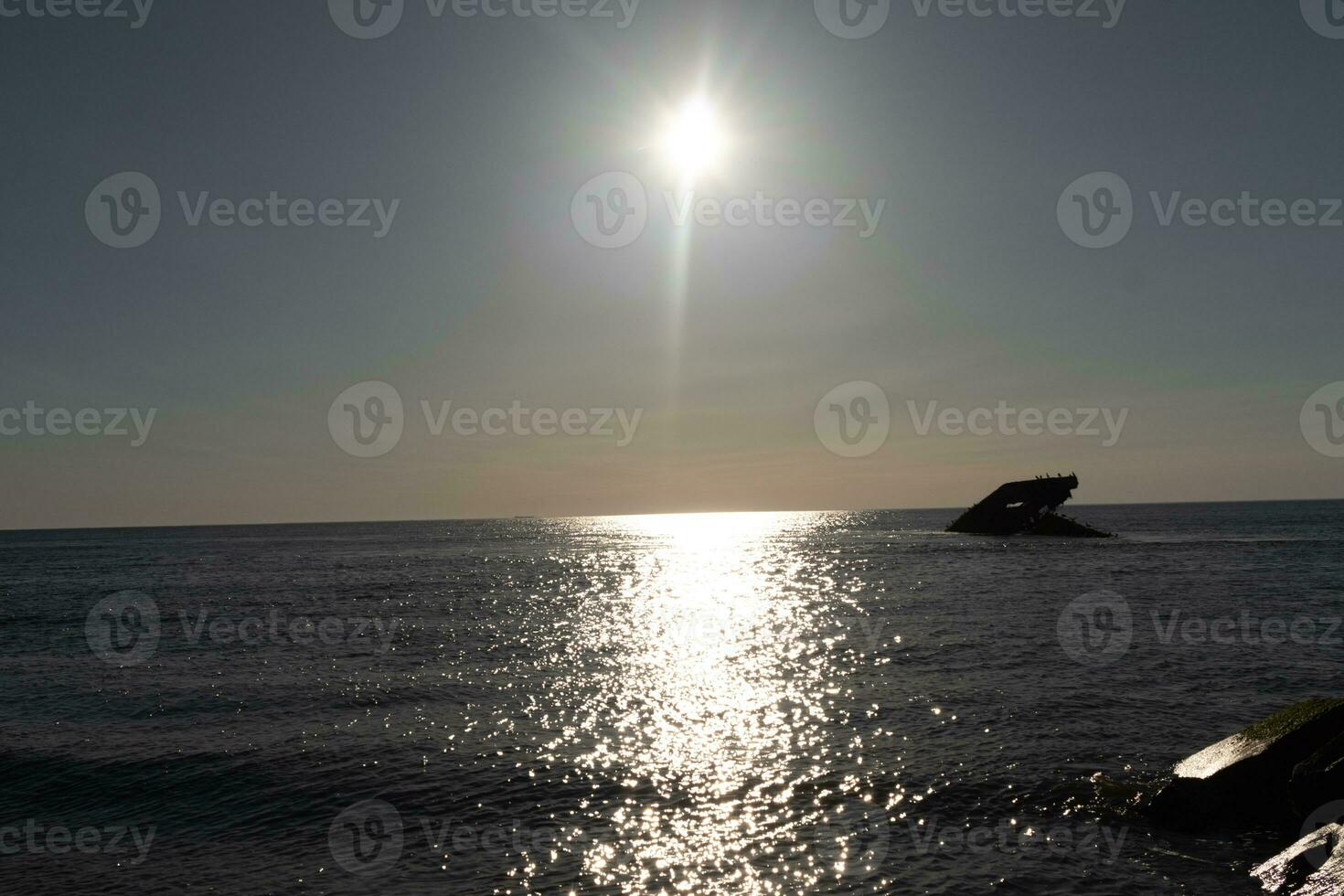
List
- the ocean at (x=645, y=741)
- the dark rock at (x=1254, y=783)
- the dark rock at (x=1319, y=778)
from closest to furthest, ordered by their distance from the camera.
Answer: the dark rock at (x=1319, y=778) → the ocean at (x=645, y=741) → the dark rock at (x=1254, y=783)

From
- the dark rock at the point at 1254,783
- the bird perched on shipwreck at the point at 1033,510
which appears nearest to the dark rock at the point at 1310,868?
the dark rock at the point at 1254,783

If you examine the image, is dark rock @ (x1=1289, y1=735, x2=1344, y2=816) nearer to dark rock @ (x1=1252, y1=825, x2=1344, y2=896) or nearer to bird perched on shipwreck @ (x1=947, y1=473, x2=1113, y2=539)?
dark rock @ (x1=1252, y1=825, x2=1344, y2=896)

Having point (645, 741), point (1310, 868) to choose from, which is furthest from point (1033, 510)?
point (1310, 868)

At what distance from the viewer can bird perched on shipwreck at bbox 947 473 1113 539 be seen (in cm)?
9450

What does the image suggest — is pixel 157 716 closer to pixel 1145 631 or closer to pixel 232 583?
pixel 1145 631

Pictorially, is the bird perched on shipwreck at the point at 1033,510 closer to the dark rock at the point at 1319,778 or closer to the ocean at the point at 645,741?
the ocean at the point at 645,741

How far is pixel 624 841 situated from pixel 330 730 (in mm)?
11069

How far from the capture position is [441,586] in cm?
6353

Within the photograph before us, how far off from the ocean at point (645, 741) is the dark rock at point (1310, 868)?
63 centimetres

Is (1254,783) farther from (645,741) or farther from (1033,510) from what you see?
(1033,510)

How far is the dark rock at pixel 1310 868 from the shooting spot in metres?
9.88

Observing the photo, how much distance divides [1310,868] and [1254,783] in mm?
3139

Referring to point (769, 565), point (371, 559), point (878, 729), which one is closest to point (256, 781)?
point (878, 729)

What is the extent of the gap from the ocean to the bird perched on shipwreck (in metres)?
50.5
